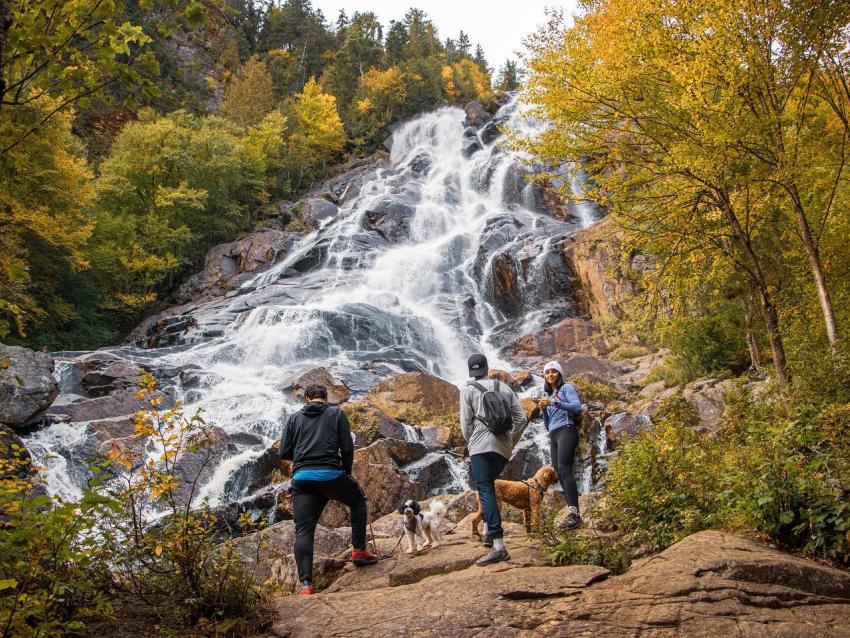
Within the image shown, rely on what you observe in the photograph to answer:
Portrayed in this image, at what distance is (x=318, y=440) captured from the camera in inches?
197

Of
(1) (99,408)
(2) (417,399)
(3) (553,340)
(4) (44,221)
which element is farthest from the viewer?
(3) (553,340)

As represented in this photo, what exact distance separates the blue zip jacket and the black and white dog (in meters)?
1.55

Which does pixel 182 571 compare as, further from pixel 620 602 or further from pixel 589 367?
pixel 589 367

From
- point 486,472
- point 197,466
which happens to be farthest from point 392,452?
point 486,472

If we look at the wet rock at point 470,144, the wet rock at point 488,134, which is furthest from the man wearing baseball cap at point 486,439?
the wet rock at point 488,134

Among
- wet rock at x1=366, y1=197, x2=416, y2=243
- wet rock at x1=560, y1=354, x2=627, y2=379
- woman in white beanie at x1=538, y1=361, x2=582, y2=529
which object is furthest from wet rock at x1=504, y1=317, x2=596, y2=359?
woman in white beanie at x1=538, y1=361, x2=582, y2=529

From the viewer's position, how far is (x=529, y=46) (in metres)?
8.36

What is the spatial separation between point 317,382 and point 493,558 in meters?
11.3

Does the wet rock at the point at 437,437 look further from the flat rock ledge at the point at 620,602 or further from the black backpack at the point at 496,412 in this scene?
the flat rock ledge at the point at 620,602

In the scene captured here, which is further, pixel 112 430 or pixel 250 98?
pixel 250 98

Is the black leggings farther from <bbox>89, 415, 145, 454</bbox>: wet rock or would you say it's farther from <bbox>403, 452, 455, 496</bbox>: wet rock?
<bbox>89, 415, 145, 454</bbox>: wet rock

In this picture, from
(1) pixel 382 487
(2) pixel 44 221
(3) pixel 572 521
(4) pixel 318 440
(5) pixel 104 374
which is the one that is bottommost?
(1) pixel 382 487

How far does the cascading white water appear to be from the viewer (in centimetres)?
1568

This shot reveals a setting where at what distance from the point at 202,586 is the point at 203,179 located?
3222 centimetres
